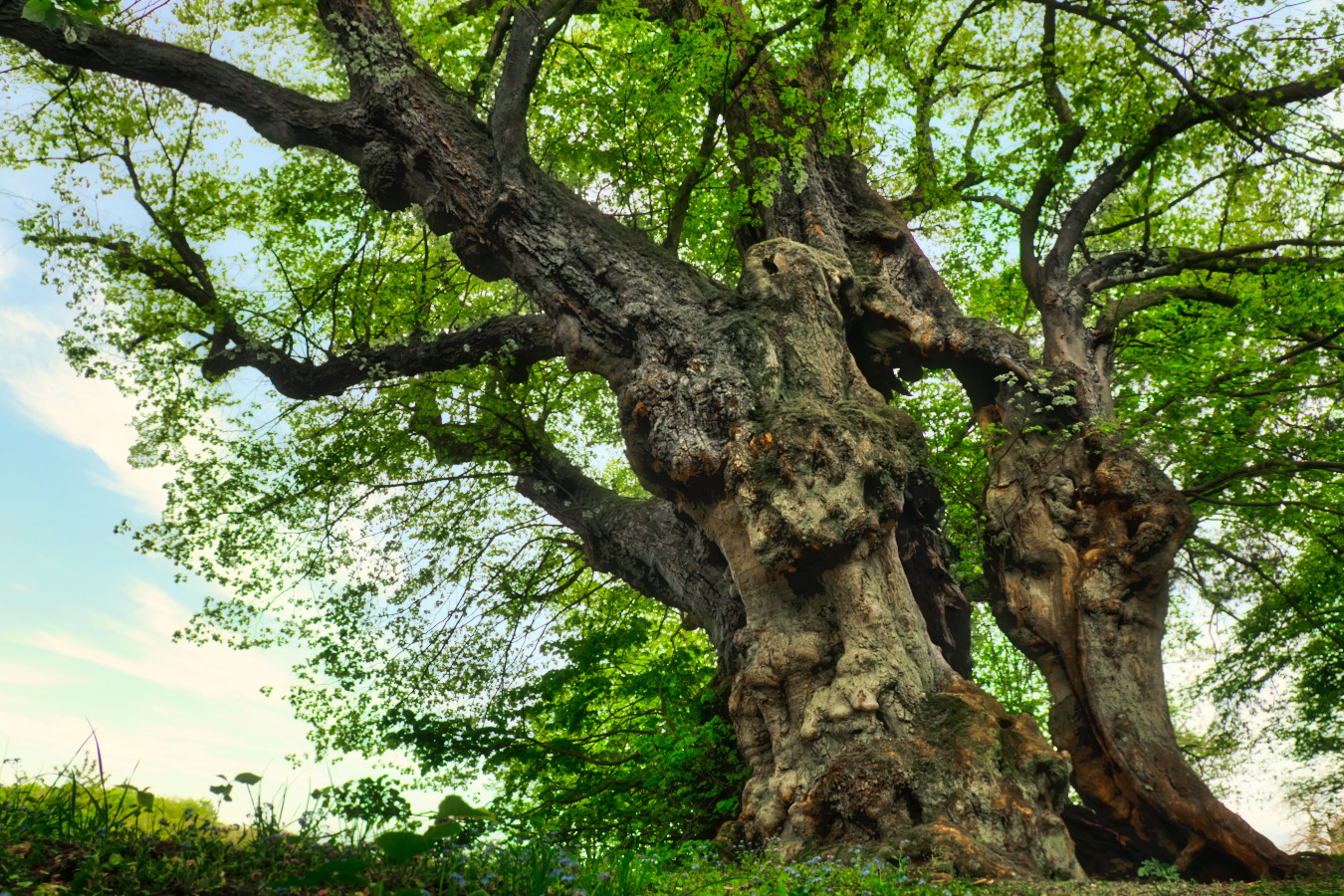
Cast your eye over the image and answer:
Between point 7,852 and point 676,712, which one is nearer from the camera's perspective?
point 7,852

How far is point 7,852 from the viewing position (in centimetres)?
229

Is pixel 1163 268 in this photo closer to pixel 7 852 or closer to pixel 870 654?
pixel 870 654

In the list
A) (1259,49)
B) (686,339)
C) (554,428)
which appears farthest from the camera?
(554,428)

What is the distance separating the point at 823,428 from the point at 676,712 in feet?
10.3

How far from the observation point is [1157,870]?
6320 mm

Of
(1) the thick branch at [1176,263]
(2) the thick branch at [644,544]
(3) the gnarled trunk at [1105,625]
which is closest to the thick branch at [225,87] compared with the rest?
(2) the thick branch at [644,544]

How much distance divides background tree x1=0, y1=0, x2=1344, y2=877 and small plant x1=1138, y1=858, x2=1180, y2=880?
0.25 metres

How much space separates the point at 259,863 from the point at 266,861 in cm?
3

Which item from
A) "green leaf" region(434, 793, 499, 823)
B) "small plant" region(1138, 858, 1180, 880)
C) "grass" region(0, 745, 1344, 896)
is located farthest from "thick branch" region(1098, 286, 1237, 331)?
"green leaf" region(434, 793, 499, 823)

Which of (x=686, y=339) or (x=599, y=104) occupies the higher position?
(x=599, y=104)

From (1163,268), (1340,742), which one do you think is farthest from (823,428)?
(1340,742)

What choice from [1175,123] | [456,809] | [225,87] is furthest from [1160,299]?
[225,87]

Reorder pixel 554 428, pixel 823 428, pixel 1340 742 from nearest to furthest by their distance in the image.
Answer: pixel 823 428, pixel 1340 742, pixel 554 428

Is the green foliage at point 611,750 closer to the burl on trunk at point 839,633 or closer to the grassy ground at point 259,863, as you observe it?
the burl on trunk at point 839,633
